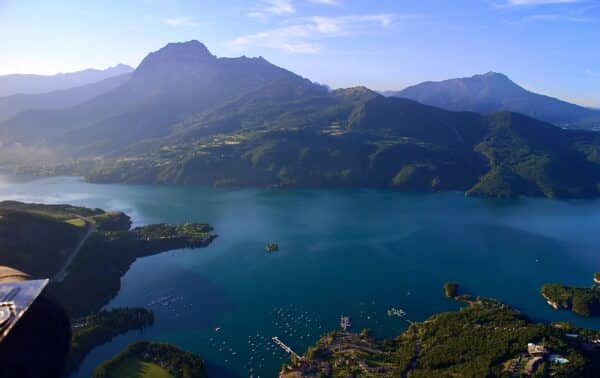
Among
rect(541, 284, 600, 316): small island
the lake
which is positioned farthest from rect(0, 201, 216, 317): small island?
rect(541, 284, 600, 316): small island

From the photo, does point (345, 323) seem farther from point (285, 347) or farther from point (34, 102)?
point (34, 102)

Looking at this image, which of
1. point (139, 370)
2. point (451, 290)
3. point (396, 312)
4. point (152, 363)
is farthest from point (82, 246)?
point (451, 290)

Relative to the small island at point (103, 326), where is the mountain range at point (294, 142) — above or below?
above

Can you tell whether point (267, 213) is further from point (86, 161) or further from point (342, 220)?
point (86, 161)

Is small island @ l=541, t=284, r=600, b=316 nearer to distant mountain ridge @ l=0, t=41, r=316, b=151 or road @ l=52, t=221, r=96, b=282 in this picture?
road @ l=52, t=221, r=96, b=282

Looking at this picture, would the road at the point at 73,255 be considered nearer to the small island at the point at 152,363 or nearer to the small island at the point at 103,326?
the small island at the point at 103,326

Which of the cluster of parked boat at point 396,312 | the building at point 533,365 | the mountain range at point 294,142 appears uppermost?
the mountain range at point 294,142

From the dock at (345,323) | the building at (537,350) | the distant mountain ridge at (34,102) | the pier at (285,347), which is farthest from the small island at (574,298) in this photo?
the distant mountain ridge at (34,102)
